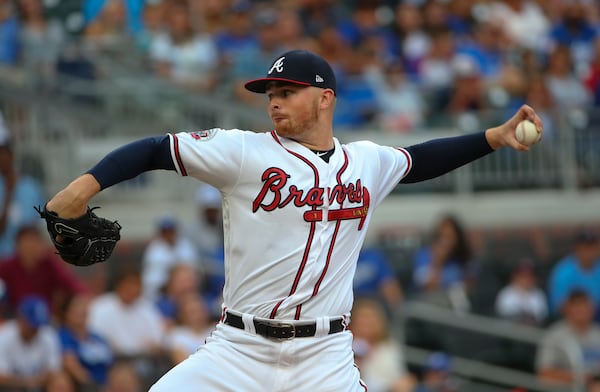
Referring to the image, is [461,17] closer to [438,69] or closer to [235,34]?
[438,69]

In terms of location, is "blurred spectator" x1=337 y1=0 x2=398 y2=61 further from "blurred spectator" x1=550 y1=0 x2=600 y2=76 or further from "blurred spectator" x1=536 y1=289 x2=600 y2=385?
"blurred spectator" x1=536 y1=289 x2=600 y2=385

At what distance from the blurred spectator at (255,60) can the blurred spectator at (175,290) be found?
11.5 feet

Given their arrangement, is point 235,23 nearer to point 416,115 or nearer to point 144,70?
point 144,70

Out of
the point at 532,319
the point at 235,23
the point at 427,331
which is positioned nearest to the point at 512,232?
the point at 532,319

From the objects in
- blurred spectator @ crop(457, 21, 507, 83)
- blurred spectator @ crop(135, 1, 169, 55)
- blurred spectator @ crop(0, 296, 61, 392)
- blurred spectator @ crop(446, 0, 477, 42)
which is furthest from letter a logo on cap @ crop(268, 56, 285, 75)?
blurred spectator @ crop(446, 0, 477, 42)

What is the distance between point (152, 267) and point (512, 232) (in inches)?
189

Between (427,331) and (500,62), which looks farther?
(500,62)

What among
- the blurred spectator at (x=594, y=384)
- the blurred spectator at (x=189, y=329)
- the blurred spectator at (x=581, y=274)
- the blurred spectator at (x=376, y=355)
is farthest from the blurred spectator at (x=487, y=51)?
the blurred spectator at (x=189, y=329)

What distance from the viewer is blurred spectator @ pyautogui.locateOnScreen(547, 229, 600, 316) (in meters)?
11.3

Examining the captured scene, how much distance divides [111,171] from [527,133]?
1.96 metres

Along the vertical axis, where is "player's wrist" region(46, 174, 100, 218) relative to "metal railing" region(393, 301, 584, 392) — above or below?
above

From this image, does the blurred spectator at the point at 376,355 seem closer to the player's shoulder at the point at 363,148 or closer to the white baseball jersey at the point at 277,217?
the player's shoulder at the point at 363,148

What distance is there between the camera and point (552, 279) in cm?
1195

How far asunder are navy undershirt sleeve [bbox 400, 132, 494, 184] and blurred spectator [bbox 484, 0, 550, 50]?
10513mm
